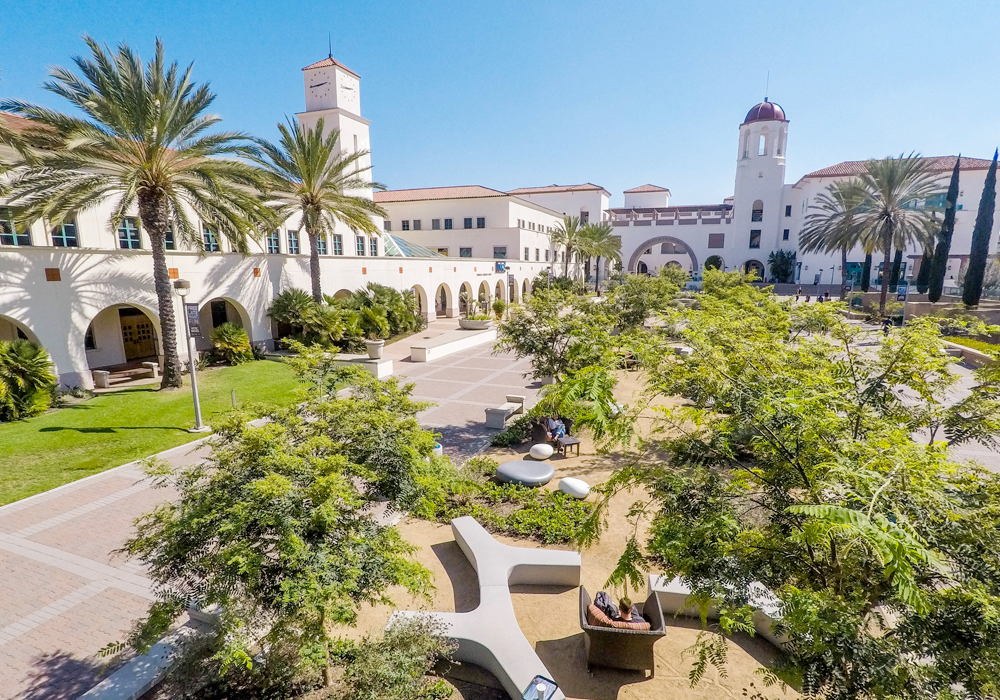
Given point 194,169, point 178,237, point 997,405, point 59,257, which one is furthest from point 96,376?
point 997,405

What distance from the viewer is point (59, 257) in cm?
1680

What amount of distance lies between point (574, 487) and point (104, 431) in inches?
503

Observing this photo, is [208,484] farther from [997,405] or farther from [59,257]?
[59,257]

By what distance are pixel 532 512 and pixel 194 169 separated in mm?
15750

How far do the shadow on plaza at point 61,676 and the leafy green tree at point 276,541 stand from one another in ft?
6.02

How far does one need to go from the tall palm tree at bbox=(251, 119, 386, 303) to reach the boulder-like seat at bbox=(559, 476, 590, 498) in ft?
61.3

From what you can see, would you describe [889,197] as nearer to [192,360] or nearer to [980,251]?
[980,251]

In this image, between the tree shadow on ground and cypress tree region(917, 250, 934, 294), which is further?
cypress tree region(917, 250, 934, 294)

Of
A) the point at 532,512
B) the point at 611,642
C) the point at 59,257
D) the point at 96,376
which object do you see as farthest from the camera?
the point at 96,376

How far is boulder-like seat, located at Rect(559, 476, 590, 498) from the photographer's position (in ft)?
34.1

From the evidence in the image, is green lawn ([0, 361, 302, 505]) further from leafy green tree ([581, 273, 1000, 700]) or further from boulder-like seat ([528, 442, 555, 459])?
leafy green tree ([581, 273, 1000, 700])

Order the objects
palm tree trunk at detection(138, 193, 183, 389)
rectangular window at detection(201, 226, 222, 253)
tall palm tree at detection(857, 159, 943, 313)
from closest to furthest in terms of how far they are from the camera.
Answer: palm tree trunk at detection(138, 193, 183, 389) < rectangular window at detection(201, 226, 222, 253) < tall palm tree at detection(857, 159, 943, 313)

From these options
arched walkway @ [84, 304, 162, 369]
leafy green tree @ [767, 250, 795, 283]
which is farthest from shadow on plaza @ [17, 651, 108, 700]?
leafy green tree @ [767, 250, 795, 283]

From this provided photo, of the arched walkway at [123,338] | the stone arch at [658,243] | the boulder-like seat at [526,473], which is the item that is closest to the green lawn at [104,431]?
the arched walkway at [123,338]
